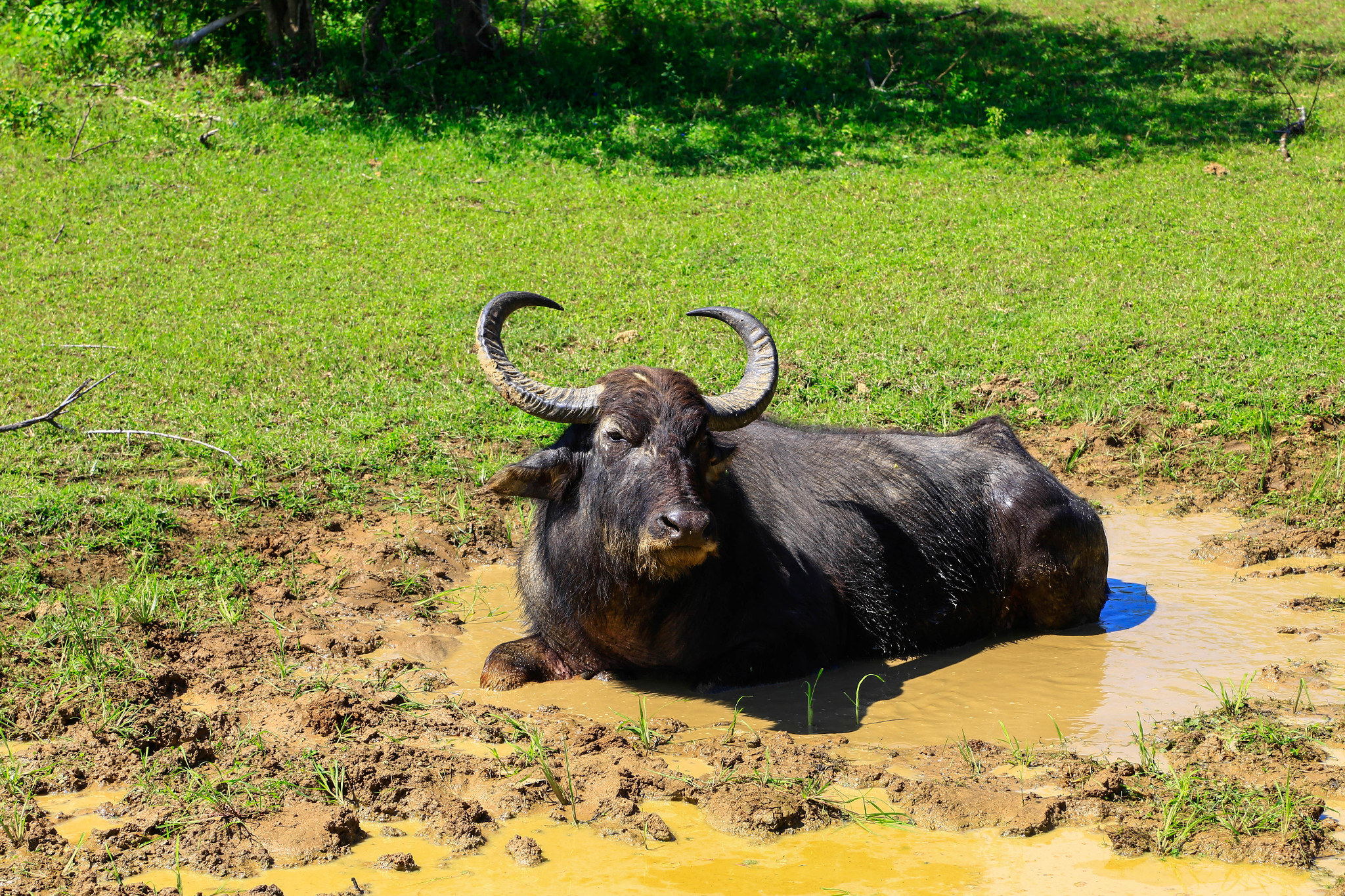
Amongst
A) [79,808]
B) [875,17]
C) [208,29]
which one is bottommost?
[79,808]

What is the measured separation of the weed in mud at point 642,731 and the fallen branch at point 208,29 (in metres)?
14.4

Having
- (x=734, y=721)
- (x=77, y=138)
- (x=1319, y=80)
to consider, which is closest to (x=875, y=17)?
(x=1319, y=80)

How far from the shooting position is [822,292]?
10797mm

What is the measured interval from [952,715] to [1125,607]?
1882mm

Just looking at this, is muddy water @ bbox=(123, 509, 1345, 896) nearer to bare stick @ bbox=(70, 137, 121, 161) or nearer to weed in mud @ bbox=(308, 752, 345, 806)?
weed in mud @ bbox=(308, 752, 345, 806)

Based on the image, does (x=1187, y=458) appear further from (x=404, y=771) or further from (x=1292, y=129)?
(x=1292, y=129)

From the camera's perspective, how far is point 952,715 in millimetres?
4762

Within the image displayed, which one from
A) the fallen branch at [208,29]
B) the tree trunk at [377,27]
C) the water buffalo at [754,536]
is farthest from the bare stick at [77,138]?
the water buffalo at [754,536]

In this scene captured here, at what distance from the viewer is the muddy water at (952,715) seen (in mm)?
3340

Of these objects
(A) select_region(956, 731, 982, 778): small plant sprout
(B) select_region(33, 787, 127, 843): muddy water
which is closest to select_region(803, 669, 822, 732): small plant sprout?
(A) select_region(956, 731, 982, 778): small plant sprout

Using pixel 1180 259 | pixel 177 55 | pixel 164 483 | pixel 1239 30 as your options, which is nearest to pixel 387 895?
pixel 164 483

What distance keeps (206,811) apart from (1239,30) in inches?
865

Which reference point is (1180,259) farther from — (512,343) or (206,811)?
(206,811)

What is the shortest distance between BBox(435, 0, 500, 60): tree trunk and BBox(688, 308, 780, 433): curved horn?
12752mm
